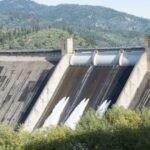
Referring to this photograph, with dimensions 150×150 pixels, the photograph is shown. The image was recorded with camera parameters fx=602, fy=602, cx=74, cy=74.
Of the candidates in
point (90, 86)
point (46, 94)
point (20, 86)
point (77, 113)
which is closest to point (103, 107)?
point (77, 113)

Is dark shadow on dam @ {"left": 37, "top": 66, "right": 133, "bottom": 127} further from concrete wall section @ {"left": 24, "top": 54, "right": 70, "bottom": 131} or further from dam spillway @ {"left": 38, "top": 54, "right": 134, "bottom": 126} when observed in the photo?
concrete wall section @ {"left": 24, "top": 54, "right": 70, "bottom": 131}

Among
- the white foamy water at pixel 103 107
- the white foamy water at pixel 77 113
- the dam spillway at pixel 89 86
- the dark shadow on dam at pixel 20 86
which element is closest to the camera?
the white foamy water at pixel 103 107

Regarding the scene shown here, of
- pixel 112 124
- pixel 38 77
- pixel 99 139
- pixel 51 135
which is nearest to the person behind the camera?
pixel 99 139

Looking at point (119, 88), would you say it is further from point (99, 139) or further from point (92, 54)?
point (99, 139)

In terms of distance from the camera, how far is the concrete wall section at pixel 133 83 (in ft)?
185

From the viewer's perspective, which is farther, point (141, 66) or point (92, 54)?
point (92, 54)

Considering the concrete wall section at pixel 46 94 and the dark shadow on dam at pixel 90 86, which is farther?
the concrete wall section at pixel 46 94

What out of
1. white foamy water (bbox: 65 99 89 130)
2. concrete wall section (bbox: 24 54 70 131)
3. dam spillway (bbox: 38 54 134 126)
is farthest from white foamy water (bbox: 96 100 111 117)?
concrete wall section (bbox: 24 54 70 131)

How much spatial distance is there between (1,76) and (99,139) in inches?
1397

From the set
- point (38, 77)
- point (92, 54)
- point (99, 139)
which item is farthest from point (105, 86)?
point (99, 139)

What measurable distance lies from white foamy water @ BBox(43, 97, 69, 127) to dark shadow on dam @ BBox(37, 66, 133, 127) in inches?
16.5

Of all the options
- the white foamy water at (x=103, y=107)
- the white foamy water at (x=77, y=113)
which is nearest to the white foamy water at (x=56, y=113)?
the white foamy water at (x=77, y=113)

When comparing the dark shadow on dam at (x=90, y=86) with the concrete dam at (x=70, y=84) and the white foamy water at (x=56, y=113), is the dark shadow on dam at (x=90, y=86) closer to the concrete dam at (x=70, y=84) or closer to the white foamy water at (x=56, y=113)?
the concrete dam at (x=70, y=84)

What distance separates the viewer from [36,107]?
62938 millimetres
